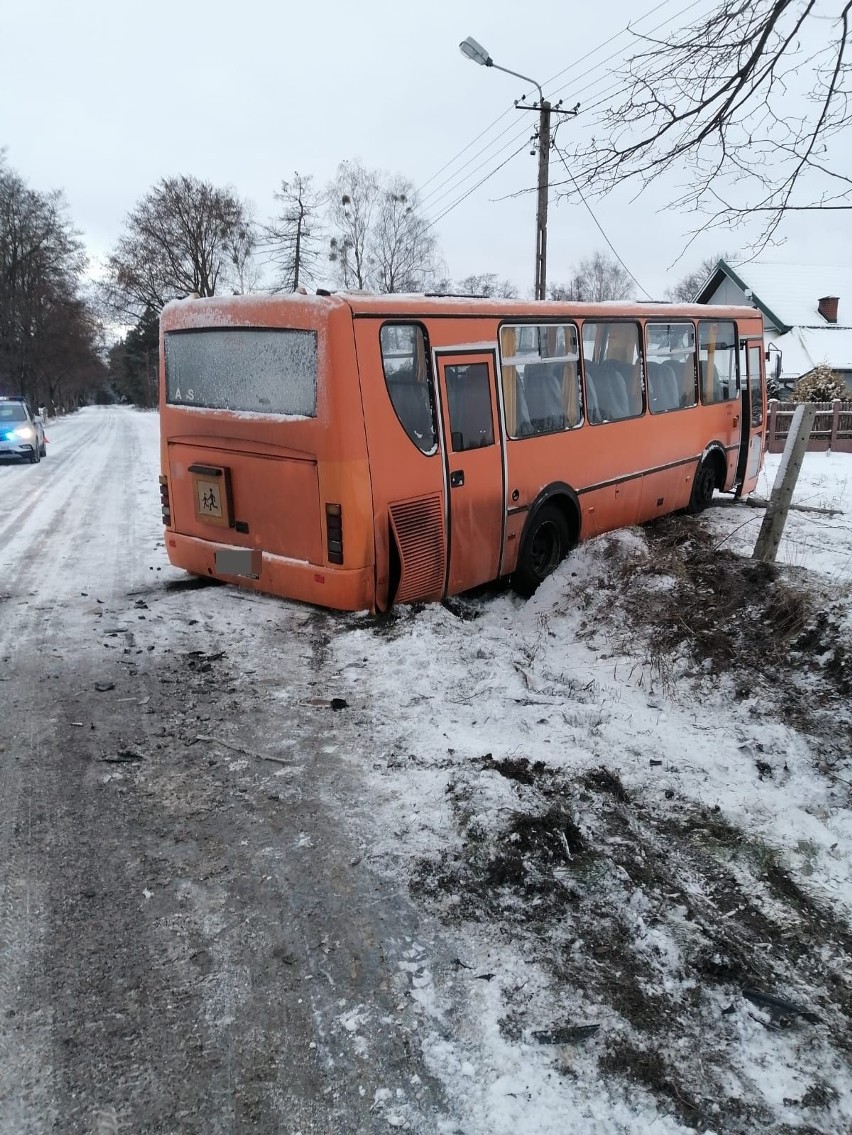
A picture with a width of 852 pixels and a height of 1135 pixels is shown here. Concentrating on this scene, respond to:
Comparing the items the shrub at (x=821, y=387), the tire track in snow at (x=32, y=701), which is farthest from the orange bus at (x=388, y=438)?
the shrub at (x=821, y=387)

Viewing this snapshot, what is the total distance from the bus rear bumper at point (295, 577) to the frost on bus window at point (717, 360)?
637 centimetres

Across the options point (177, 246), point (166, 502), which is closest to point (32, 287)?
point (177, 246)

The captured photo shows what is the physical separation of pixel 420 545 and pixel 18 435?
18215 mm

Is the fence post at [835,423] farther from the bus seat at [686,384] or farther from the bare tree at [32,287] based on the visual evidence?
the bare tree at [32,287]

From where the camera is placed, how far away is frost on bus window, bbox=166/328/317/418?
18.1ft

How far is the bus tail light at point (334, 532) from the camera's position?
18.1 feet

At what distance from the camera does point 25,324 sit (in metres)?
47.4

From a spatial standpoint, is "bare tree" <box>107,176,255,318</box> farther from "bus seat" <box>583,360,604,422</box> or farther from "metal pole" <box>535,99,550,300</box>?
"bus seat" <box>583,360,604,422</box>

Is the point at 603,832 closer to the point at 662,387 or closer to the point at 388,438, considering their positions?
the point at 388,438

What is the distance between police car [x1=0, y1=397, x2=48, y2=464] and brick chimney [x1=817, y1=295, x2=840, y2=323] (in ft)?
124

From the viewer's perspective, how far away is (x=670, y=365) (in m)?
9.15

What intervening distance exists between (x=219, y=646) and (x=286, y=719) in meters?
1.40

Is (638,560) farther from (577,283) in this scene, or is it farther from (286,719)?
(577,283)

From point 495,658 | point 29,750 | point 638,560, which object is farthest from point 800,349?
point 29,750
